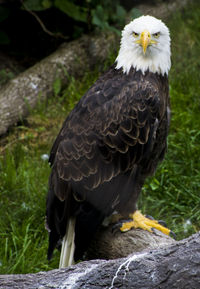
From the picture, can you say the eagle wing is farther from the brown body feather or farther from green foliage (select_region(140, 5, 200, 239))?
green foliage (select_region(140, 5, 200, 239))

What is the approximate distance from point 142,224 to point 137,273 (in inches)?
59.8

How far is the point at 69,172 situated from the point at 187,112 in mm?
2207

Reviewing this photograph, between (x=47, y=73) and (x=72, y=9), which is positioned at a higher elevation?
(x=72, y=9)

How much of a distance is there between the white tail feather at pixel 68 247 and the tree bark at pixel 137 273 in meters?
1.06

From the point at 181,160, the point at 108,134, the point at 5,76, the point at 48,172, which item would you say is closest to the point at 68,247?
the point at 108,134

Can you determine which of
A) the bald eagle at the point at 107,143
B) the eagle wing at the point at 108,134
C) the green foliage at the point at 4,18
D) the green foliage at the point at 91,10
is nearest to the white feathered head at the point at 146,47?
the bald eagle at the point at 107,143

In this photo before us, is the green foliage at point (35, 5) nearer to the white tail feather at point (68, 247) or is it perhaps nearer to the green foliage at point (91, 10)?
the green foliage at point (91, 10)

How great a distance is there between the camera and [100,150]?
3.89 m

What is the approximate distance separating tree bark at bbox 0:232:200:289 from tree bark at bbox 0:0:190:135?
301 centimetres

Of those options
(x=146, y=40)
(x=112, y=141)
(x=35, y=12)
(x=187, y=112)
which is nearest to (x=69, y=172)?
(x=112, y=141)

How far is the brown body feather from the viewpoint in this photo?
3850 millimetres

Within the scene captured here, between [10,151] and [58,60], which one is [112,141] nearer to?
[10,151]

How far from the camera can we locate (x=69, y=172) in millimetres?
3848

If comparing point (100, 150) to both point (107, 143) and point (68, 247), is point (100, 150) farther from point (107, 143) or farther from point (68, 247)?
point (68, 247)
